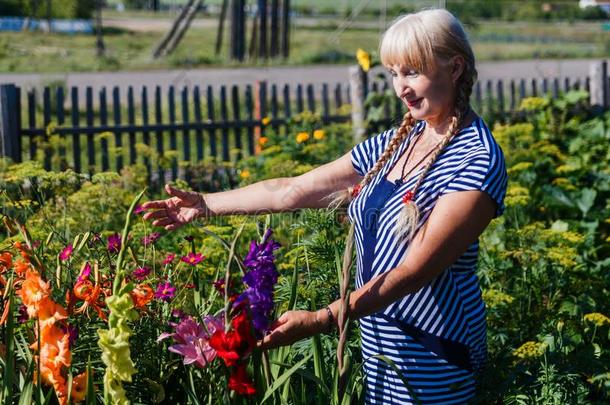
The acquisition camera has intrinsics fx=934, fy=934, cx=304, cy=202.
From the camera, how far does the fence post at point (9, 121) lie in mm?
7754

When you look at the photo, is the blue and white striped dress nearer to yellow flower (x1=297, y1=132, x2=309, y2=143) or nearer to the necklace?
the necklace

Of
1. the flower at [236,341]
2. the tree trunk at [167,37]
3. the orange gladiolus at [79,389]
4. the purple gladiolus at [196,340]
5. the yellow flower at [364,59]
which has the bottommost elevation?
the tree trunk at [167,37]

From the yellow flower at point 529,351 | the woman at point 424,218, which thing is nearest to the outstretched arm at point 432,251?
the woman at point 424,218

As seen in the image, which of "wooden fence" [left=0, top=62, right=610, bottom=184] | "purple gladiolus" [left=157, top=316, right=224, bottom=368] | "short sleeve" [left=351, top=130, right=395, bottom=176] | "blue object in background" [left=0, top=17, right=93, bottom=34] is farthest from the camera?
"blue object in background" [left=0, top=17, right=93, bottom=34]

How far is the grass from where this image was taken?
21188 mm

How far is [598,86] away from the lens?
391 inches

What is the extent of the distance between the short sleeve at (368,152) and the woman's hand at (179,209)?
0.42 m

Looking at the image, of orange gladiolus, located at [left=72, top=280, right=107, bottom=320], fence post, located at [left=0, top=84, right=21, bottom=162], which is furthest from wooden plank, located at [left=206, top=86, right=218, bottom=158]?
orange gladiolus, located at [left=72, top=280, right=107, bottom=320]

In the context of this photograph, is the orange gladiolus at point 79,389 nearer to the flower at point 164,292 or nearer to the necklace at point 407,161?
the flower at point 164,292

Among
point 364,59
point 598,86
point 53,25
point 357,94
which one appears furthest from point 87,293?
point 53,25

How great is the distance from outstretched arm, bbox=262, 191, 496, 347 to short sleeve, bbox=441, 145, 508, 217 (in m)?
0.02

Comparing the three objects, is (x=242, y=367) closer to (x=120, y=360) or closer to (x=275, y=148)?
(x=120, y=360)

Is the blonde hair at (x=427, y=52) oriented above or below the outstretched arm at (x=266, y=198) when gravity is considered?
above

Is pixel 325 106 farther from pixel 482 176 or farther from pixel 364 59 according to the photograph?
pixel 482 176
